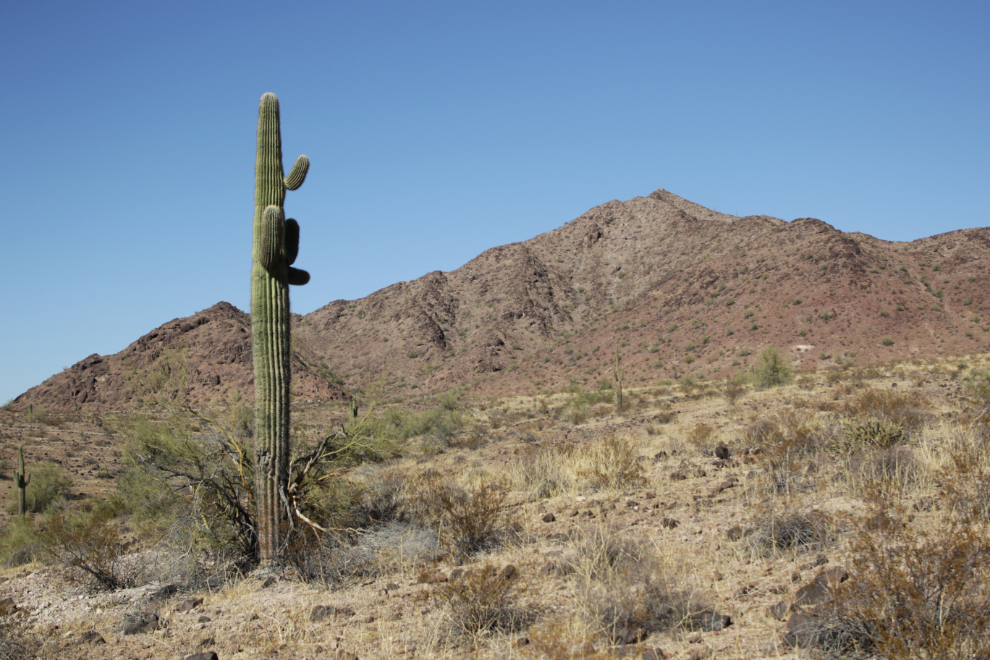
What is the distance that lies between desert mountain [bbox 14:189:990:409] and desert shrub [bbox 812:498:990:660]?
28.1 meters

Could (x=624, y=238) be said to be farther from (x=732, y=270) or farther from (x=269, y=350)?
(x=269, y=350)

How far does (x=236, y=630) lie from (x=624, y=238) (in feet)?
259

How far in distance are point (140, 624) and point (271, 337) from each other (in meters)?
2.95

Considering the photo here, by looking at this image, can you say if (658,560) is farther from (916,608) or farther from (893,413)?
(893,413)

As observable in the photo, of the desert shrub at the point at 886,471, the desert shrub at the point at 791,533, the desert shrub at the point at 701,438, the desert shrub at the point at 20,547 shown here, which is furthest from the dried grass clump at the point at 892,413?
the desert shrub at the point at 20,547

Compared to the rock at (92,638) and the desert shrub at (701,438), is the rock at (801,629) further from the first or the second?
the desert shrub at (701,438)

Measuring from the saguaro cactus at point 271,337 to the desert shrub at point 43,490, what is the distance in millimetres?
14347

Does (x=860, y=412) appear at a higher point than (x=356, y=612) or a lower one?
higher

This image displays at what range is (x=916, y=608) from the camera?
3.20m

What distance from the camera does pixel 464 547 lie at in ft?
21.1

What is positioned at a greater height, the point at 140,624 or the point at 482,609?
the point at 482,609

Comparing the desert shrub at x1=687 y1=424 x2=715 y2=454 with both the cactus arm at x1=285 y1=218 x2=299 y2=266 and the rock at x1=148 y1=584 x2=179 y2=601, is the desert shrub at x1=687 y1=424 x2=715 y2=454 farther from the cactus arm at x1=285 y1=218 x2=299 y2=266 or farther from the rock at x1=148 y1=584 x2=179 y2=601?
the rock at x1=148 y1=584 x2=179 y2=601

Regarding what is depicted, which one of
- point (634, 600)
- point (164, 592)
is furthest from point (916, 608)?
point (164, 592)

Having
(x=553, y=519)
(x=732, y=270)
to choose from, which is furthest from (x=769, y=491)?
(x=732, y=270)
